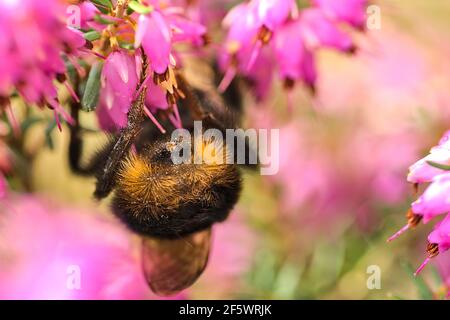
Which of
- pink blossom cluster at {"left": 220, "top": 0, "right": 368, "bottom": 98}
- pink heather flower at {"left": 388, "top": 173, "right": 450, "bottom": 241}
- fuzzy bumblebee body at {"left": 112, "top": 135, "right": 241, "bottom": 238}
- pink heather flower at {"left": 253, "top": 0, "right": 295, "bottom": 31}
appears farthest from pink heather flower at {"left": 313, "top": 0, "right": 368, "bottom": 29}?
pink heather flower at {"left": 388, "top": 173, "right": 450, "bottom": 241}

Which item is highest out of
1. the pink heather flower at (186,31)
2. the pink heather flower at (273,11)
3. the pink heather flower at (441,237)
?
the pink heather flower at (273,11)

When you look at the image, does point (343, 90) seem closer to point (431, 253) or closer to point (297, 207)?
point (297, 207)

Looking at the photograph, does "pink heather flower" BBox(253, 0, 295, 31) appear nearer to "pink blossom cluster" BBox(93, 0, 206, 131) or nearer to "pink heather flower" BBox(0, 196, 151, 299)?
"pink blossom cluster" BBox(93, 0, 206, 131)

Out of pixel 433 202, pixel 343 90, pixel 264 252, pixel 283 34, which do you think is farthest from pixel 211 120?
pixel 343 90

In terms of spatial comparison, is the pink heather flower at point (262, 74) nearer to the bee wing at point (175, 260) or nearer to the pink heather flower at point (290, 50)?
the pink heather flower at point (290, 50)

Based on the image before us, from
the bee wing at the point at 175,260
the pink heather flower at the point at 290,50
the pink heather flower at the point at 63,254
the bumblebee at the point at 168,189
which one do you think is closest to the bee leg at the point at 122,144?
the bumblebee at the point at 168,189

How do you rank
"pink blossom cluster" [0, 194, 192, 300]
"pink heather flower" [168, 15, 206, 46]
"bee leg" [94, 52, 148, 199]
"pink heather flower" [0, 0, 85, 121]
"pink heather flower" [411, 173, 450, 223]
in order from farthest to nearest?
1. "pink blossom cluster" [0, 194, 192, 300]
2. "pink heather flower" [168, 15, 206, 46]
3. "bee leg" [94, 52, 148, 199]
4. "pink heather flower" [411, 173, 450, 223]
5. "pink heather flower" [0, 0, 85, 121]

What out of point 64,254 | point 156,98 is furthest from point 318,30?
point 64,254

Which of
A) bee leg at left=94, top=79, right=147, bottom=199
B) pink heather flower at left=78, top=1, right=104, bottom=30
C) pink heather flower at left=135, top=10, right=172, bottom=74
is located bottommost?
bee leg at left=94, top=79, right=147, bottom=199
